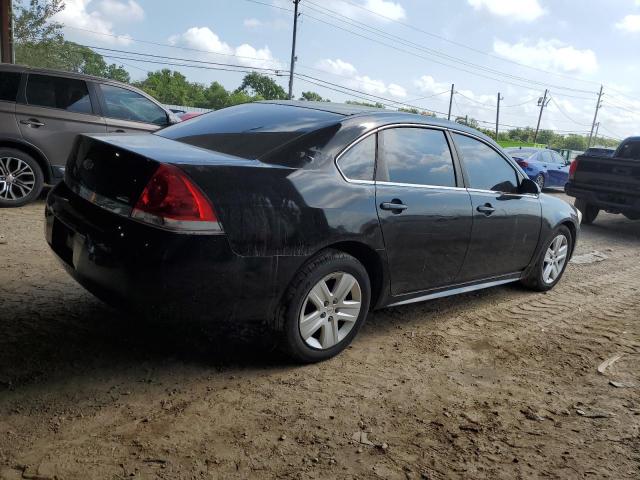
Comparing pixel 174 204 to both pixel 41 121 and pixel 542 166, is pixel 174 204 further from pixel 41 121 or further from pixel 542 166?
pixel 542 166

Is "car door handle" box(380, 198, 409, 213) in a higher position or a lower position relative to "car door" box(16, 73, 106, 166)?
lower

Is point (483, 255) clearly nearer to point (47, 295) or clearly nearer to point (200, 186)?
point (200, 186)

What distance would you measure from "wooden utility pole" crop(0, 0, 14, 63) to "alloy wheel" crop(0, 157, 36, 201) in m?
7.63

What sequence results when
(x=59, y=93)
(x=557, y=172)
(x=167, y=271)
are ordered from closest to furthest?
(x=167, y=271) → (x=59, y=93) → (x=557, y=172)

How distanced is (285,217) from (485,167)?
7.19ft

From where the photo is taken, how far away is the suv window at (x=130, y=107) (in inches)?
292

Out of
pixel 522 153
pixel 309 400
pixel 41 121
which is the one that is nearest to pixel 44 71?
pixel 41 121

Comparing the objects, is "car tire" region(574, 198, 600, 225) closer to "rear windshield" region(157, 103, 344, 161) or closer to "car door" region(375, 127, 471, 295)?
"car door" region(375, 127, 471, 295)

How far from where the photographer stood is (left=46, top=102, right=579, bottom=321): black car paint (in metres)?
2.64

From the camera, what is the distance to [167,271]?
8.54 ft

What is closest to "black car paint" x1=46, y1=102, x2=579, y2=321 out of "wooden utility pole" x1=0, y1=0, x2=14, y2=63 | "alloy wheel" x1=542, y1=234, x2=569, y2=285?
"alloy wheel" x1=542, y1=234, x2=569, y2=285

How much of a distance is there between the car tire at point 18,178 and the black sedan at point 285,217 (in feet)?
12.7

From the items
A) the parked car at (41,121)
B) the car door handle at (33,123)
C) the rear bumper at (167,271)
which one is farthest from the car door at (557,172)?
the rear bumper at (167,271)

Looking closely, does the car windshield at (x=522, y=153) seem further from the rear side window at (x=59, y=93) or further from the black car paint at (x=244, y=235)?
the black car paint at (x=244, y=235)
